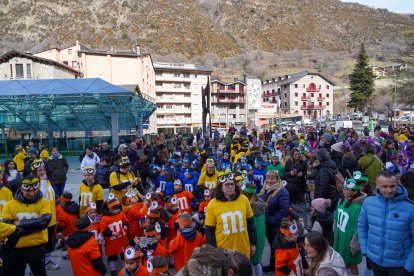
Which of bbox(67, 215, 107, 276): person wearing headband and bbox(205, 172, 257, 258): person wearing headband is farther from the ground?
bbox(205, 172, 257, 258): person wearing headband

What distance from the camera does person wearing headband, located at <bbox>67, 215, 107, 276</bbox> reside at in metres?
4.18

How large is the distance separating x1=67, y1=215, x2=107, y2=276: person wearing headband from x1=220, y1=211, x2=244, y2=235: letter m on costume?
1.67 meters

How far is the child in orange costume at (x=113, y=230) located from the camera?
5.03 metres

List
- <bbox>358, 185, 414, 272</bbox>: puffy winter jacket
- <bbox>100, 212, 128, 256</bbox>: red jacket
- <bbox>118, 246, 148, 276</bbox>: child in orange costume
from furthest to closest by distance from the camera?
<bbox>100, 212, 128, 256</bbox>: red jacket < <bbox>118, 246, 148, 276</bbox>: child in orange costume < <bbox>358, 185, 414, 272</bbox>: puffy winter jacket

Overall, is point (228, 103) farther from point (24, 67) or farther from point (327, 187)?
point (327, 187)

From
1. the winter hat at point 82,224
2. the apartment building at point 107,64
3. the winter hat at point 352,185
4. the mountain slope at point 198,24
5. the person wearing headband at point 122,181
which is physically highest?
the mountain slope at point 198,24

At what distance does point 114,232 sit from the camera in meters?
5.04

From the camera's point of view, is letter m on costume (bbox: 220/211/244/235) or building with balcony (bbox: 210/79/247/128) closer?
letter m on costume (bbox: 220/211/244/235)

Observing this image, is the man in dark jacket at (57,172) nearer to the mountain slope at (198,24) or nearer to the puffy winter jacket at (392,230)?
the puffy winter jacket at (392,230)

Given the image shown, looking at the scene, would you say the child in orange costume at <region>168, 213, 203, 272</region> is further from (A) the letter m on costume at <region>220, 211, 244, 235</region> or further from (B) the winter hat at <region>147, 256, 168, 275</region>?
(B) the winter hat at <region>147, 256, 168, 275</region>

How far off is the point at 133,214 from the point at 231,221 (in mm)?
2353

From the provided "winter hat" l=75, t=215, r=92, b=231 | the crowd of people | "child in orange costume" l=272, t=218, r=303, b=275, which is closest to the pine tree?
the crowd of people

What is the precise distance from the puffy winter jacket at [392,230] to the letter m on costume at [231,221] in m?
1.44

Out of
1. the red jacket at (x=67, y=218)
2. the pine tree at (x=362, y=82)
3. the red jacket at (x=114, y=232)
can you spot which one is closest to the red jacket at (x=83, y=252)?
the red jacket at (x=114, y=232)
